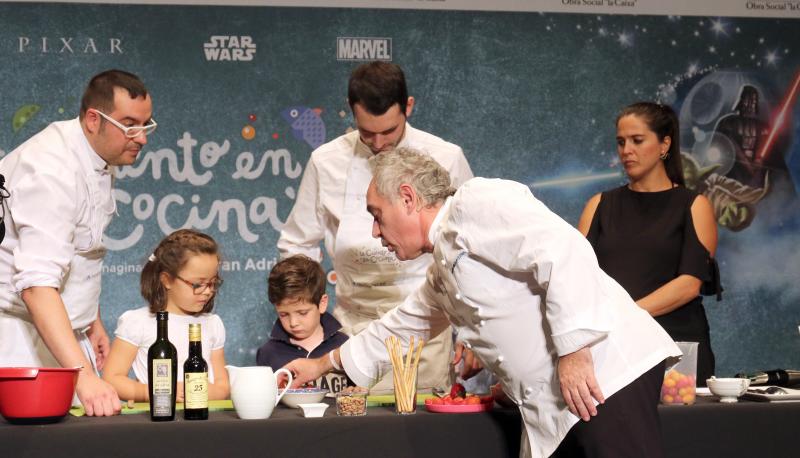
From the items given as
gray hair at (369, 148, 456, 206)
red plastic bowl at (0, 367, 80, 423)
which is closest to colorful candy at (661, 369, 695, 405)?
gray hair at (369, 148, 456, 206)

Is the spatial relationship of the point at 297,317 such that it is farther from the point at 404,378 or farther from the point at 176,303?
the point at 404,378

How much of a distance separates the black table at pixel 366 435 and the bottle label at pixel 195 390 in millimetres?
47

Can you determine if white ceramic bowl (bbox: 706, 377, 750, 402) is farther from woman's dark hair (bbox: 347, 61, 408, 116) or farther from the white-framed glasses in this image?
the white-framed glasses

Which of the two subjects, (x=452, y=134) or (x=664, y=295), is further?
(x=452, y=134)

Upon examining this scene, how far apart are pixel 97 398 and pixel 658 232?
190 centimetres

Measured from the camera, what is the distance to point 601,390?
2160 mm

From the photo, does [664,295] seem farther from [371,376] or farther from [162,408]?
[162,408]

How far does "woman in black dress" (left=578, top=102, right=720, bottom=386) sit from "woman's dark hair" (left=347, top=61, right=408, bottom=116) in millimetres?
822

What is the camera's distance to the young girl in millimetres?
2967

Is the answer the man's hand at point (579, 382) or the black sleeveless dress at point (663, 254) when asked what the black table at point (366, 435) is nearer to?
the man's hand at point (579, 382)

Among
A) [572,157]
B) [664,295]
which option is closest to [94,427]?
[664,295]

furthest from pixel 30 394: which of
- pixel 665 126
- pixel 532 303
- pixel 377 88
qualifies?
pixel 665 126

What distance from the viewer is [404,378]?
244 cm

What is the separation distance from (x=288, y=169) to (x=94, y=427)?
2705 millimetres
